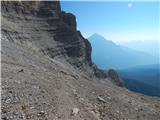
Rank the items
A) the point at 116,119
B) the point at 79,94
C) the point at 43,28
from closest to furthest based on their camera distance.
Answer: the point at 116,119 < the point at 79,94 < the point at 43,28

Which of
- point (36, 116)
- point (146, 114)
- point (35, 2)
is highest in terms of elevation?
point (35, 2)

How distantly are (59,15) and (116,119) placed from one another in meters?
51.6

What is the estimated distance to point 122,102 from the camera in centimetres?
2270

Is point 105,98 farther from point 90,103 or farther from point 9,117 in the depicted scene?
point 9,117

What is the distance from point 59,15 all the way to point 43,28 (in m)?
12.4

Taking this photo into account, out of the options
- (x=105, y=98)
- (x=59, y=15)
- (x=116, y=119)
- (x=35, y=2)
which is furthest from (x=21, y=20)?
→ (x=116, y=119)

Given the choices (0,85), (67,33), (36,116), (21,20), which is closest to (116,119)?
(36,116)

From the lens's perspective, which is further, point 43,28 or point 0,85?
point 43,28

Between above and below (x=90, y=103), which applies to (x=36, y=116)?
above

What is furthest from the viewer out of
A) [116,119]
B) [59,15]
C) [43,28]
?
[59,15]

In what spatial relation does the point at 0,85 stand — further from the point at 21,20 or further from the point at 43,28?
the point at 43,28

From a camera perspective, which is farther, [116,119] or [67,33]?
[67,33]

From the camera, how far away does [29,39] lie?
48.0m

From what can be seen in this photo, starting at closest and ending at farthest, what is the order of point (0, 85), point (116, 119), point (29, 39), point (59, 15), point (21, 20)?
point (0, 85), point (116, 119), point (29, 39), point (21, 20), point (59, 15)
